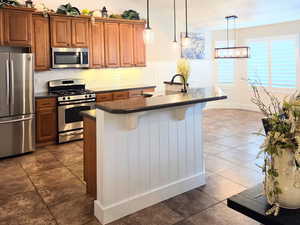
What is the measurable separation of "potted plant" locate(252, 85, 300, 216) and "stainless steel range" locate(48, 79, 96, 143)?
168 inches

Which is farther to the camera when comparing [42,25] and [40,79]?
[40,79]

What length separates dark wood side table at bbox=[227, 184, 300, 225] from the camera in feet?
5.12

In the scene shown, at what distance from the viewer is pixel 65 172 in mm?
3875

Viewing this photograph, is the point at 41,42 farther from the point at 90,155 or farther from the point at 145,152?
the point at 145,152

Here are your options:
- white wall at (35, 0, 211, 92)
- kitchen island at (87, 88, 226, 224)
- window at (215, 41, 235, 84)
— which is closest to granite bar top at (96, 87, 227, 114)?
kitchen island at (87, 88, 226, 224)

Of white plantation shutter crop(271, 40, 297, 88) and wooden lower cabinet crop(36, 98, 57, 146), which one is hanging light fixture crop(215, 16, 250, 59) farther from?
wooden lower cabinet crop(36, 98, 57, 146)

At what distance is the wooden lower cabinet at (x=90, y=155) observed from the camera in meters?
2.87

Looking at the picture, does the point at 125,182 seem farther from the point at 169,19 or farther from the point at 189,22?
the point at 189,22

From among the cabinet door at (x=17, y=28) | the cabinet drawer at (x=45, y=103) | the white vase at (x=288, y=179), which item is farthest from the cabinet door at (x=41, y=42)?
the white vase at (x=288, y=179)

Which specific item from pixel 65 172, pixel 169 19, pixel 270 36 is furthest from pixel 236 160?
pixel 270 36

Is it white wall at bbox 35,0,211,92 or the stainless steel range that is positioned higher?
white wall at bbox 35,0,211,92

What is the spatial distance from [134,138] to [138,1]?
4.82 metres

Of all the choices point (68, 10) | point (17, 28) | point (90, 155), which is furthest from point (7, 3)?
point (90, 155)

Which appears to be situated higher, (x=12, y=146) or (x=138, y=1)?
(x=138, y=1)
